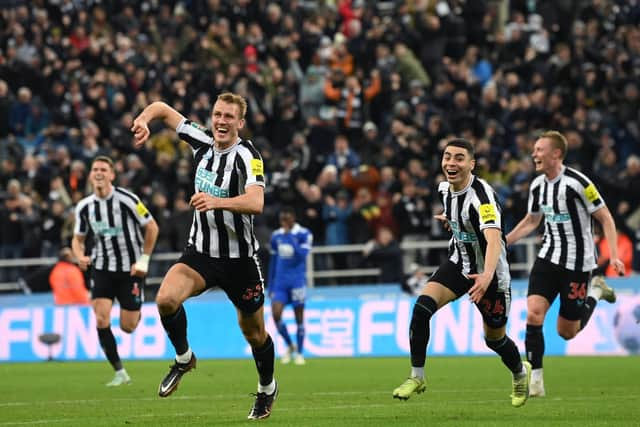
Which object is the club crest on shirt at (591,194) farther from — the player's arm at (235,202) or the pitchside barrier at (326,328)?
the pitchside barrier at (326,328)

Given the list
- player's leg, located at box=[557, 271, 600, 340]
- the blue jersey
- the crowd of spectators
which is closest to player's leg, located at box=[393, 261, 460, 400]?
player's leg, located at box=[557, 271, 600, 340]

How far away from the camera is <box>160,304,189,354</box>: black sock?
10516 millimetres

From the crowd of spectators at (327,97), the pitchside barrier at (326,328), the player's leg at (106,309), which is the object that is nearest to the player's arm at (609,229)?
the player's leg at (106,309)

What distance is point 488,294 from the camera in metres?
11.2

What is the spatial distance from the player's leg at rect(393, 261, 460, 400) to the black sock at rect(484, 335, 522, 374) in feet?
1.92

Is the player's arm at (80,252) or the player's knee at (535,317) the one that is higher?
the player's arm at (80,252)

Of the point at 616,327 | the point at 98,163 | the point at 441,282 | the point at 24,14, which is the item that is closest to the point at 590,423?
the point at 441,282

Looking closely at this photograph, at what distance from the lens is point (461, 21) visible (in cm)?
2714

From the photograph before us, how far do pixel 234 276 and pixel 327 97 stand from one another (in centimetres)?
1618

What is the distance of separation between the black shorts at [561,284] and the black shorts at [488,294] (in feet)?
6.71

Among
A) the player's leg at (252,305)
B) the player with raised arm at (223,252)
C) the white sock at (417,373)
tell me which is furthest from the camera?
the white sock at (417,373)

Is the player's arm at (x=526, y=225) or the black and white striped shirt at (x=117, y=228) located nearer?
the player's arm at (x=526, y=225)

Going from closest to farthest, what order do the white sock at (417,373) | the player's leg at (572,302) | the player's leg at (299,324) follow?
the white sock at (417,373) → the player's leg at (572,302) → the player's leg at (299,324)

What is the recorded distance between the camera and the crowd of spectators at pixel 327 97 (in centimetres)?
2391
